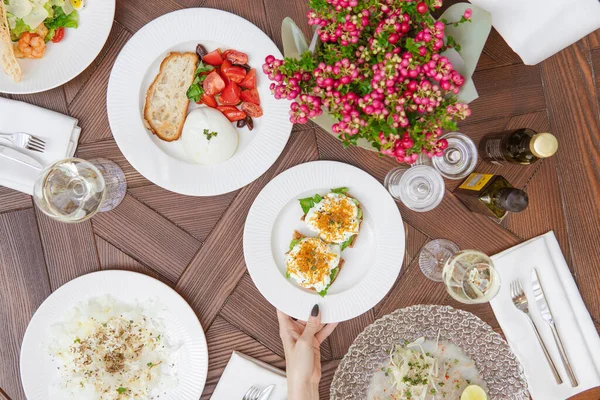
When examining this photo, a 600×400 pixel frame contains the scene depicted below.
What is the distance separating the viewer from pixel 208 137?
1.12 meters

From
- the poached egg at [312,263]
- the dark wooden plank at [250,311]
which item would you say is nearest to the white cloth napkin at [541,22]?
the poached egg at [312,263]

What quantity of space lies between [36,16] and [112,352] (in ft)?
2.80

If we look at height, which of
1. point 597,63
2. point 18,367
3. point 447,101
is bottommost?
point 18,367

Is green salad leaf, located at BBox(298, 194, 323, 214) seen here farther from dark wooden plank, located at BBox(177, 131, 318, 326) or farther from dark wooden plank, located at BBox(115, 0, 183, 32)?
dark wooden plank, located at BBox(115, 0, 183, 32)

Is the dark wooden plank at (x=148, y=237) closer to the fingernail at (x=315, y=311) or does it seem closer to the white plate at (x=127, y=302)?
the white plate at (x=127, y=302)

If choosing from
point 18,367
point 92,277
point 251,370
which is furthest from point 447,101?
point 18,367

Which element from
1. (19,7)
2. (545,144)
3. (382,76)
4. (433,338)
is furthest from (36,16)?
(433,338)

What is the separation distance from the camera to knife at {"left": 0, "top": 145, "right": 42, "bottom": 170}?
3.67ft

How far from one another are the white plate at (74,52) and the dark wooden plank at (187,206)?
13.1 inches

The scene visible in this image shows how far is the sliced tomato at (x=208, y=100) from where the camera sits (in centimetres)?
115

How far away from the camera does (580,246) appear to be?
48.9 inches

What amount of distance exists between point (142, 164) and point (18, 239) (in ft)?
1.36

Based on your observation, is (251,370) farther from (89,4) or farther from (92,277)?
(89,4)

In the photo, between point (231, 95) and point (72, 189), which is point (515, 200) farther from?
point (72, 189)
